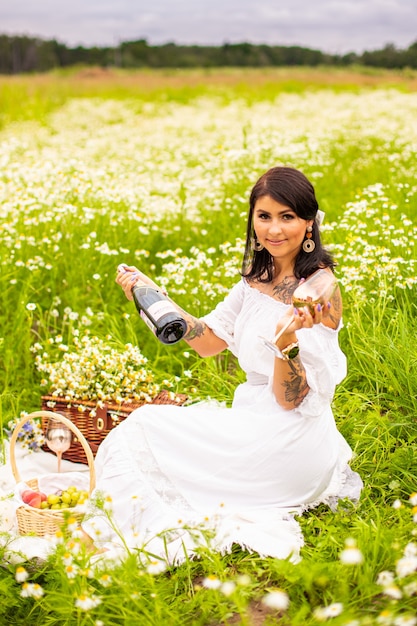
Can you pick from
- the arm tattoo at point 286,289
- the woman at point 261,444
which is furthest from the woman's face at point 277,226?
the arm tattoo at point 286,289

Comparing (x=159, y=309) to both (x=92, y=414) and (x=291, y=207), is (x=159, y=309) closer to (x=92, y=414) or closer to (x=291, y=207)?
(x=291, y=207)

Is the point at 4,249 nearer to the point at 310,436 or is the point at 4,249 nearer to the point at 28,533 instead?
the point at 28,533

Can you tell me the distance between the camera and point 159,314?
9.01ft

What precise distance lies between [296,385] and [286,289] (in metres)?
0.43

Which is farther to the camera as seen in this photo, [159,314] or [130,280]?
[130,280]

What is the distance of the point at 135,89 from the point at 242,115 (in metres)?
8.04

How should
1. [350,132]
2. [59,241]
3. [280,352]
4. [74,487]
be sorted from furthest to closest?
1. [350,132]
2. [59,241]
3. [74,487]
4. [280,352]

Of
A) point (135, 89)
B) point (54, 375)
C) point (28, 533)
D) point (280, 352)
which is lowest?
point (28, 533)

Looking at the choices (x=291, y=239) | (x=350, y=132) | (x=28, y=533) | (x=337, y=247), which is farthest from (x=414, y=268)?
(x=350, y=132)

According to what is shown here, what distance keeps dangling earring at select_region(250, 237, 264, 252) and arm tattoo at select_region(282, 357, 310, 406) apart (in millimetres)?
555

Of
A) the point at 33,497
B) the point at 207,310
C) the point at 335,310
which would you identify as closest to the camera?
the point at 335,310

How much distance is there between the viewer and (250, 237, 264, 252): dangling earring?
2.89 metres

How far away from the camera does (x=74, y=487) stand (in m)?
2.99

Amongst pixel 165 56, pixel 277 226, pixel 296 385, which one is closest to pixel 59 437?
pixel 296 385
